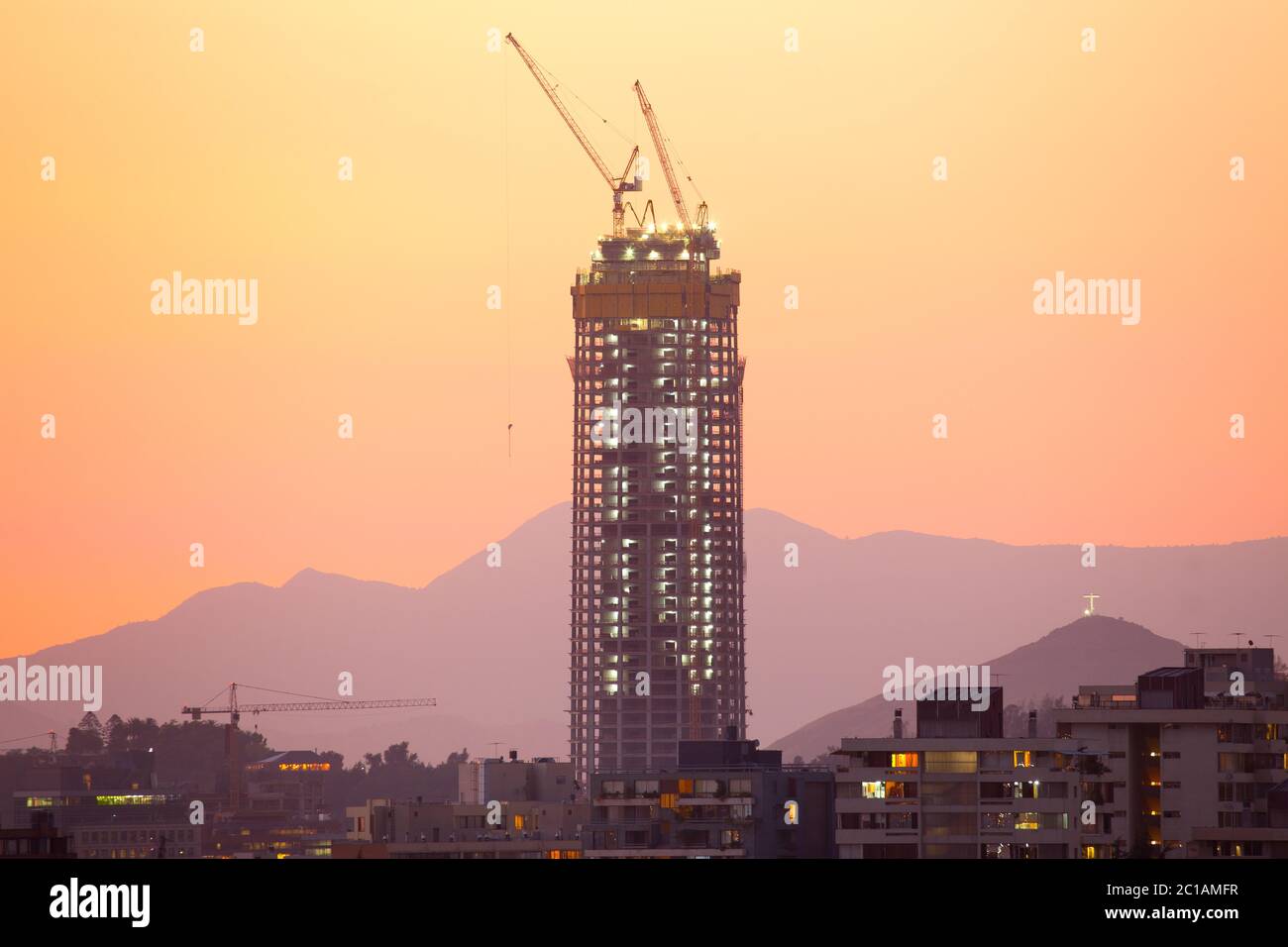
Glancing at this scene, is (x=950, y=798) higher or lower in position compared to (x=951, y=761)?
lower

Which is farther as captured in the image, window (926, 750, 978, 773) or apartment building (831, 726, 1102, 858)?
window (926, 750, 978, 773)

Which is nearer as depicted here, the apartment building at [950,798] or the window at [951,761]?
the apartment building at [950,798]

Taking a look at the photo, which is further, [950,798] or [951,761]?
[951,761]
